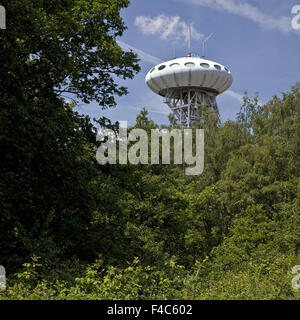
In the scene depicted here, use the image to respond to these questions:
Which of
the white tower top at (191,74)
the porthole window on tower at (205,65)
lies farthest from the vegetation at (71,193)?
the porthole window on tower at (205,65)

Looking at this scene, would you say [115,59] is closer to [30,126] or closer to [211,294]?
[30,126]

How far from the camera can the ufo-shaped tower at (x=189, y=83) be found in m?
61.6

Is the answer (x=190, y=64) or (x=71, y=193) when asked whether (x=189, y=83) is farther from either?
(x=71, y=193)

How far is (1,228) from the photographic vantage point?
9906 millimetres

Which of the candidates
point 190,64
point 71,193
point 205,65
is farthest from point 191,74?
point 71,193

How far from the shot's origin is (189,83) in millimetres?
62500

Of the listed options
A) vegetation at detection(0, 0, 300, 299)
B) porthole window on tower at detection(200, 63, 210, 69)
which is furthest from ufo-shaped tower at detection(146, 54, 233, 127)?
vegetation at detection(0, 0, 300, 299)

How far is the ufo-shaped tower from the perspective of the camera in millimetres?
61562

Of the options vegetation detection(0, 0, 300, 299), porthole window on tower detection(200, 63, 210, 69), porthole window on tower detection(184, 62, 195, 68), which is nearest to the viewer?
vegetation detection(0, 0, 300, 299)

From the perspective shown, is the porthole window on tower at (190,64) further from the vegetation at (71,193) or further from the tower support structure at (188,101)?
the vegetation at (71,193)

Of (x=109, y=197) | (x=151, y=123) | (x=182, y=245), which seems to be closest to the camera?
(x=109, y=197)

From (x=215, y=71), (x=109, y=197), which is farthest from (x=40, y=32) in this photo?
(x=215, y=71)

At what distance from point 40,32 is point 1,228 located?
5002mm

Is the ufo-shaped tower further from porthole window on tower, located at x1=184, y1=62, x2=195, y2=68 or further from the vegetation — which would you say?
the vegetation
